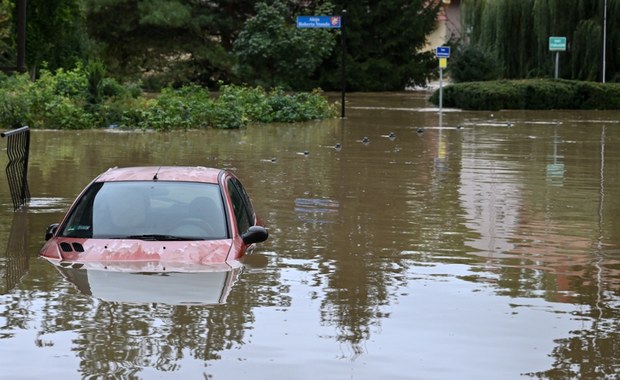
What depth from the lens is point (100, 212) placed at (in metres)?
12.1

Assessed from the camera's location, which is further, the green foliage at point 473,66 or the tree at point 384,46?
the tree at point 384,46

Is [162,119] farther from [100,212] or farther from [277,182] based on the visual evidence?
[100,212]

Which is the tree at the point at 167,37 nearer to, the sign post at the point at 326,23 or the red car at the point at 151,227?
the sign post at the point at 326,23

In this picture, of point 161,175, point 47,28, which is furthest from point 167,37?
point 161,175

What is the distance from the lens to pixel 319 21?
44938mm

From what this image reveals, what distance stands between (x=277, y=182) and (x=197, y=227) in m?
10.2

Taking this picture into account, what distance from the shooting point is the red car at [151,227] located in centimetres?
1141

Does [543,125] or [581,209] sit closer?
[581,209]

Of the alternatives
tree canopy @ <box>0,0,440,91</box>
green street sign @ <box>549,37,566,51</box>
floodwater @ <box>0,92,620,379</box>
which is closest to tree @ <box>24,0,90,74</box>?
tree canopy @ <box>0,0,440,91</box>

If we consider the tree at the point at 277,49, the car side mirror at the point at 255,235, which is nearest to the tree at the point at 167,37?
the tree at the point at 277,49

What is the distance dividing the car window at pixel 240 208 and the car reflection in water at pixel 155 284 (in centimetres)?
72

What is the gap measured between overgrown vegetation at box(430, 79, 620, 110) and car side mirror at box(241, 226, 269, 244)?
41.3m

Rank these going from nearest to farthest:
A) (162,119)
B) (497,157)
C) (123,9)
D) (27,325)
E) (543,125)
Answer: (27,325) → (497,157) → (162,119) → (543,125) → (123,9)

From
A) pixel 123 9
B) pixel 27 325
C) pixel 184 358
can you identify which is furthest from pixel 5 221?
pixel 123 9
